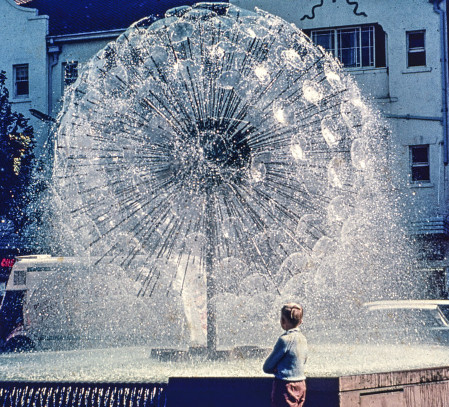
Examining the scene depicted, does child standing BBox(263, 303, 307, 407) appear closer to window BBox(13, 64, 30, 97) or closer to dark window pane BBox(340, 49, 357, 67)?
dark window pane BBox(340, 49, 357, 67)

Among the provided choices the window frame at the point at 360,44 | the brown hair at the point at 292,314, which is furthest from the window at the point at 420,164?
the brown hair at the point at 292,314

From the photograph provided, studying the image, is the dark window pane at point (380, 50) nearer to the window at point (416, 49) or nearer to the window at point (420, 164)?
the window at point (416, 49)

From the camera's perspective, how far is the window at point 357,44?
81.9 feet

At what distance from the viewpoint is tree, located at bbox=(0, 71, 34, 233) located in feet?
69.1

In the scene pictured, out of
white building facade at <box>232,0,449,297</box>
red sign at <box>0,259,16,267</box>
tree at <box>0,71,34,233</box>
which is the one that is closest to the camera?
tree at <box>0,71,34,233</box>

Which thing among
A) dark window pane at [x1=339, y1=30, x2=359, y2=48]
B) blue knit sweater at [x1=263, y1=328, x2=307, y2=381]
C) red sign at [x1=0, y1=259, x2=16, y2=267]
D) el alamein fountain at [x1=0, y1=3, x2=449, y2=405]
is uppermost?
dark window pane at [x1=339, y1=30, x2=359, y2=48]

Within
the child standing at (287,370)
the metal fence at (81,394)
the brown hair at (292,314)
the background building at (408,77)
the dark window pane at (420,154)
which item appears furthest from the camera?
the dark window pane at (420,154)

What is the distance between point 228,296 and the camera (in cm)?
1466

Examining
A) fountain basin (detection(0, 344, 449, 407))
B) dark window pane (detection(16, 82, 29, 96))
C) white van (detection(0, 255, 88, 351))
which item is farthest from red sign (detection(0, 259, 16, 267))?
fountain basin (detection(0, 344, 449, 407))

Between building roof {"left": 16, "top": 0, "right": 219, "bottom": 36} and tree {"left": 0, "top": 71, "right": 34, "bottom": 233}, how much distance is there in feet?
21.1

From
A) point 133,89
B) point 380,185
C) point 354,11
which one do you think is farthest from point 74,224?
point 354,11

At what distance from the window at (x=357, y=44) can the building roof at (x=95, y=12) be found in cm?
515

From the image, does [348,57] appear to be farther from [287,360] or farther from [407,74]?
[287,360]

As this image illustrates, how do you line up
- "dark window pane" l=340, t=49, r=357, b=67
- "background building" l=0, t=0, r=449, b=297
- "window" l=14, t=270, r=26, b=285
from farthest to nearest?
"dark window pane" l=340, t=49, r=357, b=67 → "background building" l=0, t=0, r=449, b=297 → "window" l=14, t=270, r=26, b=285
